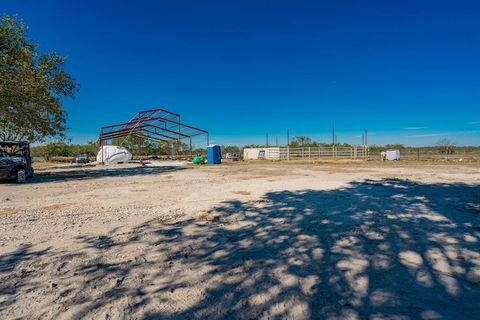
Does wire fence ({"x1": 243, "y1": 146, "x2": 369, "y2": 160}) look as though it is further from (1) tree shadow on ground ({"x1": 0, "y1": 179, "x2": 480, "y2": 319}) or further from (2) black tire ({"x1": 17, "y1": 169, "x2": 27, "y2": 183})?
(1) tree shadow on ground ({"x1": 0, "y1": 179, "x2": 480, "y2": 319})

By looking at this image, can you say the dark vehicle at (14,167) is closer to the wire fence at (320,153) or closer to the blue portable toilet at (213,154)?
the blue portable toilet at (213,154)

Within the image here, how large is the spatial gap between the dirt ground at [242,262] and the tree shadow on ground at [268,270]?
0.01 metres

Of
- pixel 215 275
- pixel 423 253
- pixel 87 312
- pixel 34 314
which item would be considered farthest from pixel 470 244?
pixel 34 314

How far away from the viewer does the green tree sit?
34.9 feet

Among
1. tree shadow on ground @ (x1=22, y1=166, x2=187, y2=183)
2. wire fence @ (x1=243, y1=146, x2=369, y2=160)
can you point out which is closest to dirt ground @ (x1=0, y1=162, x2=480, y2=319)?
tree shadow on ground @ (x1=22, y1=166, x2=187, y2=183)

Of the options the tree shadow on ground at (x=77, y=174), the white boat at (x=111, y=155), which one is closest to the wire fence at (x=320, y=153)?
the white boat at (x=111, y=155)

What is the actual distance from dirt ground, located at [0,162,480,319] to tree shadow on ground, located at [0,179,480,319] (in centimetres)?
1

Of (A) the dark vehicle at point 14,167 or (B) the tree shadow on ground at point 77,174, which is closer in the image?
(A) the dark vehicle at point 14,167

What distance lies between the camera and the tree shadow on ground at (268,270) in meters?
1.98

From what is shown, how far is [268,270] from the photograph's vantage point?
8.50 ft

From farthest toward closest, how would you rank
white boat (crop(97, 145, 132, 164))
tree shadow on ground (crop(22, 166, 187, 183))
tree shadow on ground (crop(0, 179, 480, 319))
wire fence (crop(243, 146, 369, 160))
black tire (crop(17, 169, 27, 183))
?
wire fence (crop(243, 146, 369, 160)) → white boat (crop(97, 145, 132, 164)) → tree shadow on ground (crop(22, 166, 187, 183)) → black tire (crop(17, 169, 27, 183)) → tree shadow on ground (crop(0, 179, 480, 319))

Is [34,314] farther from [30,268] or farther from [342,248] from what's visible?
[342,248]

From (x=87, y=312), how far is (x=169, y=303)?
2.05 feet

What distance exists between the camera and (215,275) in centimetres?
251
